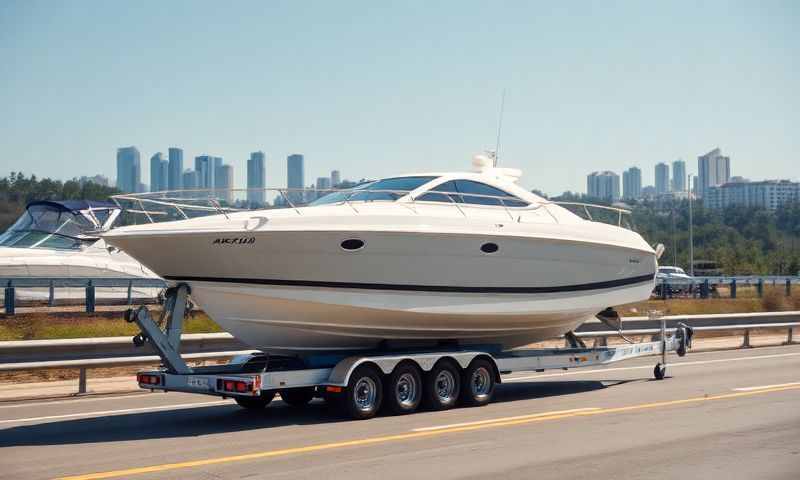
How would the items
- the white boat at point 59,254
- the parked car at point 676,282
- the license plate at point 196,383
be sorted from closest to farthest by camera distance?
the license plate at point 196,383
the white boat at point 59,254
the parked car at point 676,282

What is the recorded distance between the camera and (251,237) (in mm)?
11117

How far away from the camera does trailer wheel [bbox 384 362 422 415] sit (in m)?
11.7

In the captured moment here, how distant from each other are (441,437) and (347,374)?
5.40ft

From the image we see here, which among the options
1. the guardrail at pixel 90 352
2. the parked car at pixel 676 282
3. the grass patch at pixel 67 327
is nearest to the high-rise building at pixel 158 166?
the parked car at pixel 676 282

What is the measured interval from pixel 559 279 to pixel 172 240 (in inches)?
234

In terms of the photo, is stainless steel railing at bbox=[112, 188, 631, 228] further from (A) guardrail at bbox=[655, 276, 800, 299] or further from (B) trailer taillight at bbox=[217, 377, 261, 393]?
(A) guardrail at bbox=[655, 276, 800, 299]

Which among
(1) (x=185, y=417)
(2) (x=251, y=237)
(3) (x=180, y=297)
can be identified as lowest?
(1) (x=185, y=417)

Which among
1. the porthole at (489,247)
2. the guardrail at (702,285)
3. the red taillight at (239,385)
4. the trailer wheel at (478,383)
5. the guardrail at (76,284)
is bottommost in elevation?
the trailer wheel at (478,383)

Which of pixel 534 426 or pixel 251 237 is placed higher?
pixel 251 237

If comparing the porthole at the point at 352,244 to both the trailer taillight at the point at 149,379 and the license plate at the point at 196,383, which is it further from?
the trailer taillight at the point at 149,379

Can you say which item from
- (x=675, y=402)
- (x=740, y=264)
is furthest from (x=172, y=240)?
(x=740, y=264)

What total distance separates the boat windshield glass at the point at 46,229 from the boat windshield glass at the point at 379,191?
655 inches

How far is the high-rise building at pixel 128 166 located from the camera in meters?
120

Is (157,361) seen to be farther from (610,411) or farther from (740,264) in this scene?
(740,264)
